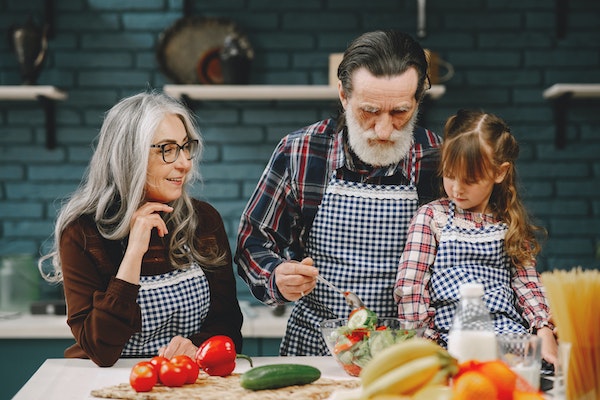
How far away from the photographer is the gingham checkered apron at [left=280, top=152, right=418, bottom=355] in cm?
215

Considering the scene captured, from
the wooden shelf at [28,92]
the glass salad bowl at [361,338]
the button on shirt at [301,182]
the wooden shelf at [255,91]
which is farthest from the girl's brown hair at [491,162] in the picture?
the wooden shelf at [28,92]

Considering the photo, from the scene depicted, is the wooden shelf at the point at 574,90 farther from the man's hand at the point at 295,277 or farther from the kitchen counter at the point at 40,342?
the man's hand at the point at 295,277

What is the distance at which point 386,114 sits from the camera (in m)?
2.04

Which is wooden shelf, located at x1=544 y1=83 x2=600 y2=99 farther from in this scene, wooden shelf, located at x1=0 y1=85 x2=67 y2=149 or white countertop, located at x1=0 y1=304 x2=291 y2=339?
wooden shelf, located at x1=0 y1=85 x2=67 y2=149

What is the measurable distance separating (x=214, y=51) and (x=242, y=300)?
1.24 meters

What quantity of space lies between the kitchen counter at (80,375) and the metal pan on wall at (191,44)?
6.40ft

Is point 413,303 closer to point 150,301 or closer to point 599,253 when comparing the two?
point 150,301

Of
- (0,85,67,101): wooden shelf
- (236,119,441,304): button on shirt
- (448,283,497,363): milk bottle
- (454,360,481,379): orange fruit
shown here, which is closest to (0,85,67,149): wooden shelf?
(0,85,67,101): wooden shelf

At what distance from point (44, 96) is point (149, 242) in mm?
1752

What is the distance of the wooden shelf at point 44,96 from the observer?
3414 mm

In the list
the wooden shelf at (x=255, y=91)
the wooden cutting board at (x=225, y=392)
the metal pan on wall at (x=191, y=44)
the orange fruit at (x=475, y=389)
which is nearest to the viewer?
the orange fruit at (x=475, y=389)

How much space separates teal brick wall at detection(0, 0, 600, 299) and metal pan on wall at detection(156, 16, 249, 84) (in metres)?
0.08

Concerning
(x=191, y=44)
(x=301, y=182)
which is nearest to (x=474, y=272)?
(x=301, y=182)

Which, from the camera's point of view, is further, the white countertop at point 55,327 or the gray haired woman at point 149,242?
the white countertop at point 55,327
